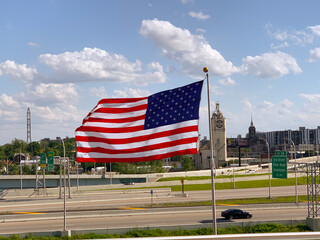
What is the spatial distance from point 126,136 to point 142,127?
0.93 metres

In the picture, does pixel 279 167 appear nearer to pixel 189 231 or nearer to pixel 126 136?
pixel 189 231

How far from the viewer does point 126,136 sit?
65.6 ft

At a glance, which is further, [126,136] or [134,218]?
[134,218]

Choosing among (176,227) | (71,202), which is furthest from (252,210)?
(71,202)

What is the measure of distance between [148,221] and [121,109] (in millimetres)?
22390

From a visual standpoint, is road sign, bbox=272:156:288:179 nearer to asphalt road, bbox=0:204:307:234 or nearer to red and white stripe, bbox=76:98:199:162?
asphalt road, bbox=0:204:307:234

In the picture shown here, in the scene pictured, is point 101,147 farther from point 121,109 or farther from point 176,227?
point 176,227

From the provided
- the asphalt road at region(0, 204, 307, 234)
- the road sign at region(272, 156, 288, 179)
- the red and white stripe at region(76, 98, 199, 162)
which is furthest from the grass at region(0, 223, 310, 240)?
the red and white stripe at region(76, 98, 199, 162)

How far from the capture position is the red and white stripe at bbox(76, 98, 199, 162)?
63.7 feet

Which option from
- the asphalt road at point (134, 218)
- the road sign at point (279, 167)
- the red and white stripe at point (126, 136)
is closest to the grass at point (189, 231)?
the asphalt road at point (134, 218)

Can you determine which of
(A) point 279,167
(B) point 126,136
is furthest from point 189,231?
(A) point 279,167

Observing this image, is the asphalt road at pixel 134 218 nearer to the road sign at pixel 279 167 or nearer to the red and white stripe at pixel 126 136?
the road sign at pixel 279 167

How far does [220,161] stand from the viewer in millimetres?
198875

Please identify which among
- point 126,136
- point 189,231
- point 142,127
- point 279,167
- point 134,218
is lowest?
point 134,218
